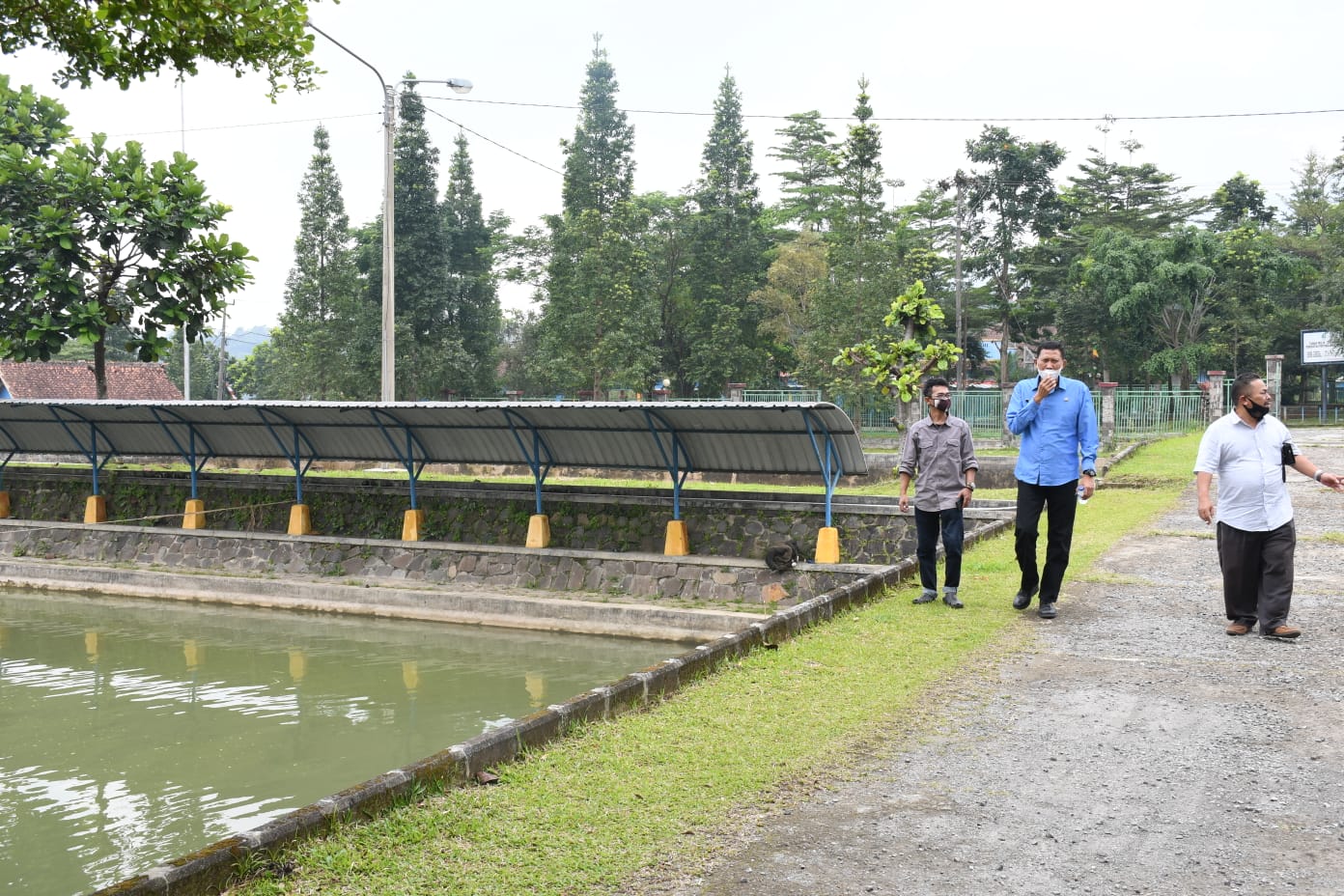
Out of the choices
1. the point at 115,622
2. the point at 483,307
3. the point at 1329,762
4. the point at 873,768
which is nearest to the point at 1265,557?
the point at 1329,762

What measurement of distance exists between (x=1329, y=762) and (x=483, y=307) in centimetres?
4070

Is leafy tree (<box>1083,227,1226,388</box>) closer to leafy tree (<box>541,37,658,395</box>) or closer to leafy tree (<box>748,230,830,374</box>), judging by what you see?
leafy tree (<box>748,230,830,374</box>)

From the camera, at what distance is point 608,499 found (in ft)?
50.5

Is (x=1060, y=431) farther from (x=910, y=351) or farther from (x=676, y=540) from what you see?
(x=910, y=351)

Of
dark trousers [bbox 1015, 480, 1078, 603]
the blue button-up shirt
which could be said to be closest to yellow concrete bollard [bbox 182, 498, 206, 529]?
dark trousers [bbox 1015, 480, 1078, 603]

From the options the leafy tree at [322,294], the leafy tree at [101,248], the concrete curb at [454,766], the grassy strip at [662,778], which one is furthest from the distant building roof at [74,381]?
the grassy strip at [662,778]

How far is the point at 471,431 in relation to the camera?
15.8m

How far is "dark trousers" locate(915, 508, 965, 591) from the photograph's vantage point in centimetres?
797

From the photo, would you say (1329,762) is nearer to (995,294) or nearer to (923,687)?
(923,687)

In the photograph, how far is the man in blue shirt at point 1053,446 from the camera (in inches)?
288

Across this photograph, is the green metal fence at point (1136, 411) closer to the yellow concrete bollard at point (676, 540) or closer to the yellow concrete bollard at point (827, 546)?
the yellow concrete bollard at point (676, 540)

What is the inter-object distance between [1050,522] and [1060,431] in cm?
66

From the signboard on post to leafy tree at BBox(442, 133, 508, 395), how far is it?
29.4 meters

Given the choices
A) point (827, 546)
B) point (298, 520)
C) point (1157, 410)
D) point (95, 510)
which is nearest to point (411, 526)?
point (298, 520)
